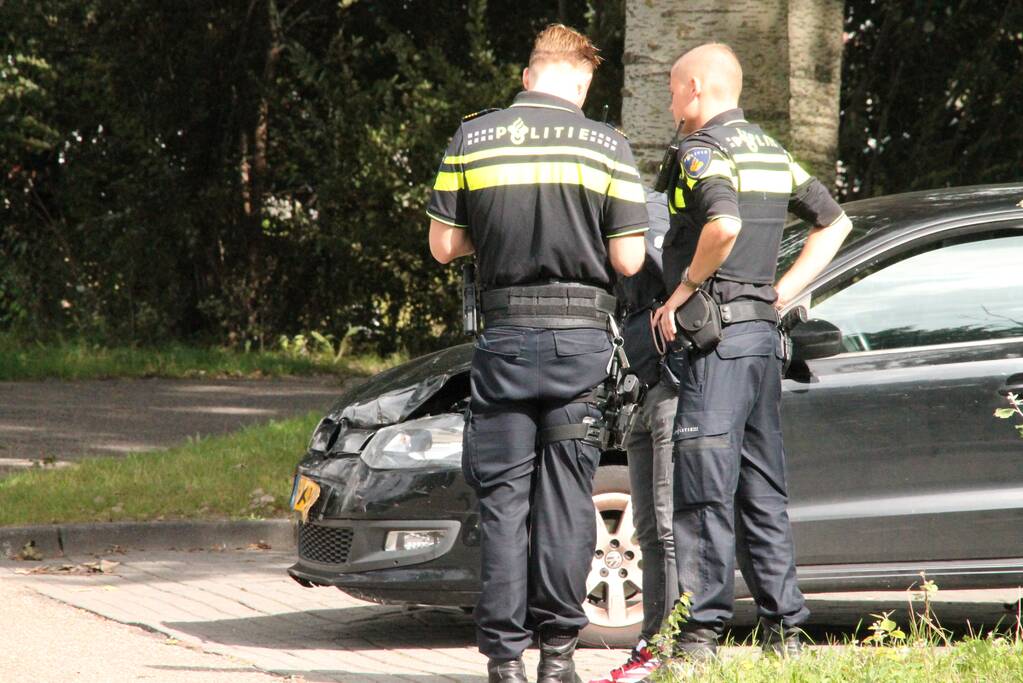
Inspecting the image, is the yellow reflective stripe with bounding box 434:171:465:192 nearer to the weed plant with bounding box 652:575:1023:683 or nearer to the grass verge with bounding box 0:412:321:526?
the weed plant with bounding box 652:575:1023:683

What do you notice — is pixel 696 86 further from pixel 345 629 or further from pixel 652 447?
pixel 345 629

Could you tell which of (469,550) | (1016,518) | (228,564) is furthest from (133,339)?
(1016,518)

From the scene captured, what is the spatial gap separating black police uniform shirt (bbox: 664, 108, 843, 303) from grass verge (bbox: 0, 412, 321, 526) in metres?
4.06

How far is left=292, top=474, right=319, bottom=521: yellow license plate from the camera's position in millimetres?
5926

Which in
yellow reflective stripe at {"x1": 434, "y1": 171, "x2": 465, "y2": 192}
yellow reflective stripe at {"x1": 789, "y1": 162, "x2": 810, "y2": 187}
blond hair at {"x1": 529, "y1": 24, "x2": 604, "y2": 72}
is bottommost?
yellow reflective stripe at {"x1": 434, "y1": 171, "x2": 465, "y2": 192}

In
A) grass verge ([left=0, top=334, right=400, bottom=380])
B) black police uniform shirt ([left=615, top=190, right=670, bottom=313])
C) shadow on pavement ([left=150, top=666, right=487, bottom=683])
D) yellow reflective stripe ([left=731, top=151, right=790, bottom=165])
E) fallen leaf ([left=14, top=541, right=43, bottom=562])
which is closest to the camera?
yellow reflective stripe ([left=731, top=151, right=790, bottom=165])

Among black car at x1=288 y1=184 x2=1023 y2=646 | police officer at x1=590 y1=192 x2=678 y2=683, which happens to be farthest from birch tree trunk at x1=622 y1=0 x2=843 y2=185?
police officer at x1=590 y1=192 x2=678 y2=683

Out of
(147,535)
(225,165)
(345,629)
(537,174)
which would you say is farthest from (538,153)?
(225,165)

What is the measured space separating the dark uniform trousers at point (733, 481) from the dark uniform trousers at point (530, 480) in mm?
315

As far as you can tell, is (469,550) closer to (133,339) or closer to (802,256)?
(802,256)

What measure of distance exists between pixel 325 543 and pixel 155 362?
29.5 ft

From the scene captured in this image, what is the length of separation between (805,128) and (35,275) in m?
10.5

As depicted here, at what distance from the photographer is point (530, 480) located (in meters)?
4.75

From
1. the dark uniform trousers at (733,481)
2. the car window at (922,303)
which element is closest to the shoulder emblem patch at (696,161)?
the dark uniform trousers at (733,481)
